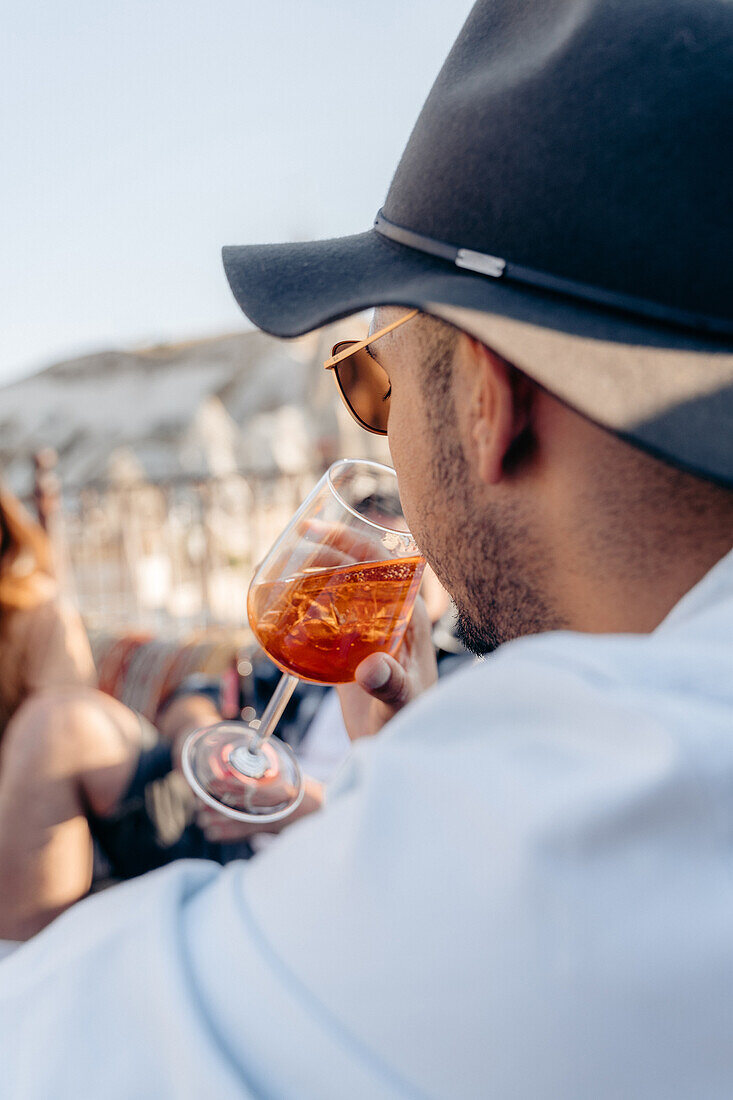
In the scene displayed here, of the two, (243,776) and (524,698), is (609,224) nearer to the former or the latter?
(524,698)

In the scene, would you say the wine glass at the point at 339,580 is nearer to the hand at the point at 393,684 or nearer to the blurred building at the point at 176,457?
the hand at the point at 393,684

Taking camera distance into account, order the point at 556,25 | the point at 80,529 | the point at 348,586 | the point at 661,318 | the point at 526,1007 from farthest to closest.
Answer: the point at 80,529
the point at 348,586
the point at 556,25
the point at 661,318
the point at 526,1007

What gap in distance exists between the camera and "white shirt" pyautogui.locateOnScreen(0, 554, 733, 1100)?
1.92 ft

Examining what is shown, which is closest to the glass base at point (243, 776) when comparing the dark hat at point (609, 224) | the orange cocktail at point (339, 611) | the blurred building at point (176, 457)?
the orange cocktail at point (339, 611)

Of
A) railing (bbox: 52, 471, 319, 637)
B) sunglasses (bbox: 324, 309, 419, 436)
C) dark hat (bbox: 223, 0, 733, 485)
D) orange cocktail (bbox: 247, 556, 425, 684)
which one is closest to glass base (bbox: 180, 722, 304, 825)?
orange cocktail (bbox: 247, 556, 425, 684)

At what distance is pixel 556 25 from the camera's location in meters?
1.00

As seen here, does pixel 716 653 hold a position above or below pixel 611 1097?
above

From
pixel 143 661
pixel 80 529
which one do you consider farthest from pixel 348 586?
pixel 80 529

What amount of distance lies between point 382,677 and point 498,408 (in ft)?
2.20

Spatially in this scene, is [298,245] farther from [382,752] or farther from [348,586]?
[382,752]

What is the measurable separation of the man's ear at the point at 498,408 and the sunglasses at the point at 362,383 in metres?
0.31

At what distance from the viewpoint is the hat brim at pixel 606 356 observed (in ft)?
2.82

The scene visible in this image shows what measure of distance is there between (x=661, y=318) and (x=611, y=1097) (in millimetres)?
720

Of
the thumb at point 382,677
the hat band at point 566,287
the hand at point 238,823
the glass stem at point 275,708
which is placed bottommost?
the hand at point 238,823
